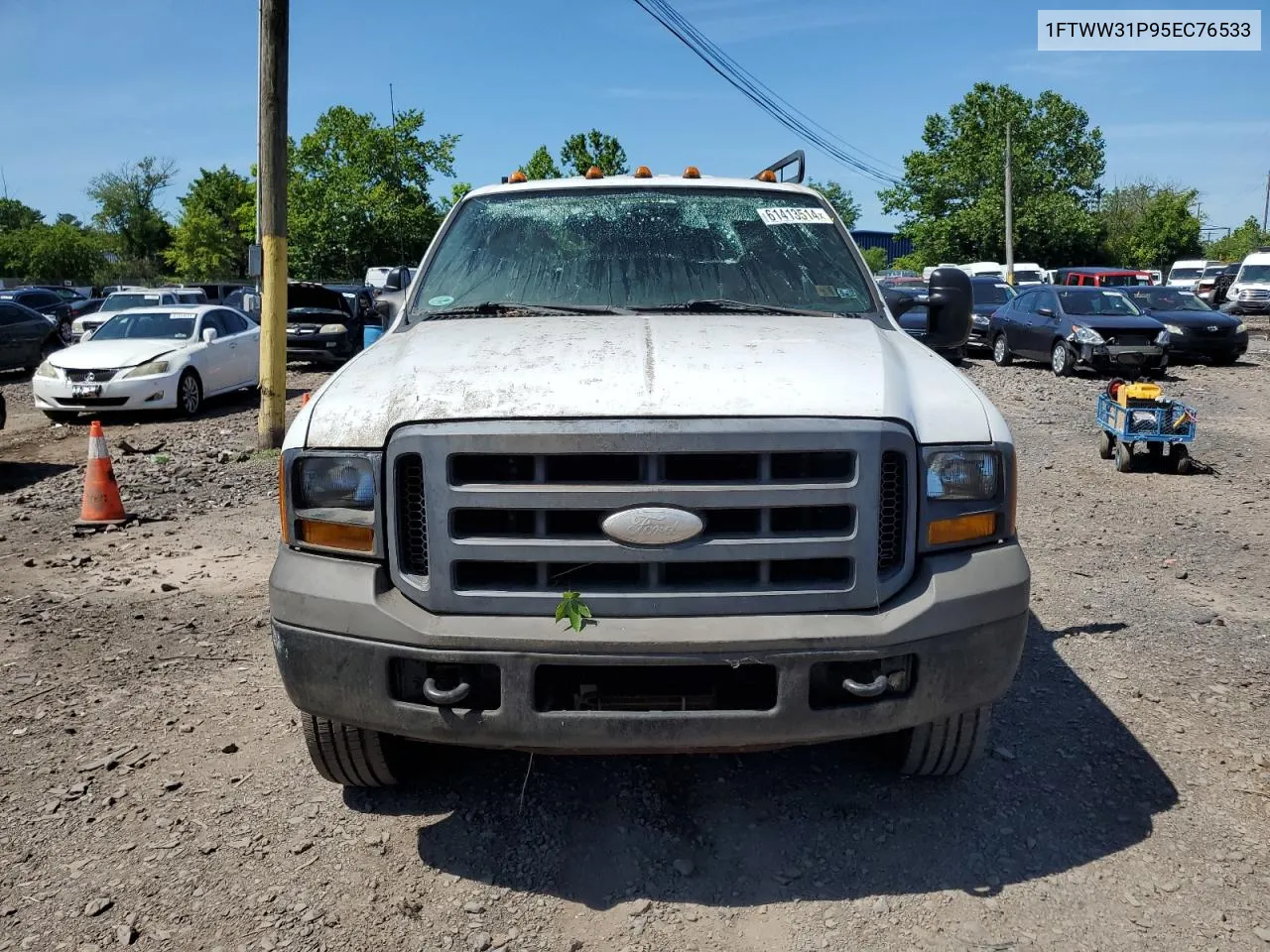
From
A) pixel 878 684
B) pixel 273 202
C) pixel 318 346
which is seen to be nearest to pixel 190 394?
pixel 273 202

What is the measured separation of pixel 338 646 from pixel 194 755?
1.41m

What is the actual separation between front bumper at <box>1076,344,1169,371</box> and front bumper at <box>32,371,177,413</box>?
13.4 metres

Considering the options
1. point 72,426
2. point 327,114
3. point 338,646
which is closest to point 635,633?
point 338,646

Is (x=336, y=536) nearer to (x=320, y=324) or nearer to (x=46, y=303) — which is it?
(x=320, y=324)

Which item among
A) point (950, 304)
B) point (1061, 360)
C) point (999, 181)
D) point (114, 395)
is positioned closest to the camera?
point (950, 304)

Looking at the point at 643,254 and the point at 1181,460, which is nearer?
the point at 643,254

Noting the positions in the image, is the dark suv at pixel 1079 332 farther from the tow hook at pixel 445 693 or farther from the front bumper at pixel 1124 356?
the tow hook at pixel 445 693

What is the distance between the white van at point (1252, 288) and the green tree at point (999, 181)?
22991 mm

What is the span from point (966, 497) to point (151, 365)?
13077mm

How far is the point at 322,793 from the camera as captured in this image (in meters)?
3.53

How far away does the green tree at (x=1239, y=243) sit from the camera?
251ft

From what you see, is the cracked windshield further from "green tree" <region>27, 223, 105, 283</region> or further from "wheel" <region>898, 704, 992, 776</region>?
"green tree" <region>27, 223, 105, 283</region>

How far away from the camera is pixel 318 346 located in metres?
19.6

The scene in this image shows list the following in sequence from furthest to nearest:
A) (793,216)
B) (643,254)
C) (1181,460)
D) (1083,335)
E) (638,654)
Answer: (1083,335) → (1181,460) → (793,216) → (643,254) → (638,654)
